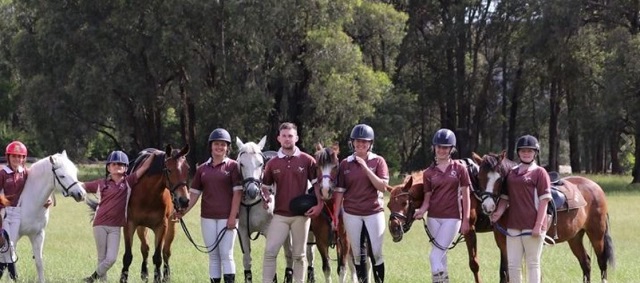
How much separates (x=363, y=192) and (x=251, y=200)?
4.40ft

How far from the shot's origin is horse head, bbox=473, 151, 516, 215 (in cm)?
878

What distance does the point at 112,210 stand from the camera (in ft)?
34.0

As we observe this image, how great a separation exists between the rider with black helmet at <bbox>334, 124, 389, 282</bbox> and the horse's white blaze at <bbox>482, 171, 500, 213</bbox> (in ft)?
3.66

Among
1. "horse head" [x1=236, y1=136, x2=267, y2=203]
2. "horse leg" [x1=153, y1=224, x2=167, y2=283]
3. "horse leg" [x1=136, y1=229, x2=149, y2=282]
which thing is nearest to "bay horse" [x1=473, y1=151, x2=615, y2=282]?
"horse head" [x1=236, y1=136, x2=267, y2=203]

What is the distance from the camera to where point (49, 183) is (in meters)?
10.3

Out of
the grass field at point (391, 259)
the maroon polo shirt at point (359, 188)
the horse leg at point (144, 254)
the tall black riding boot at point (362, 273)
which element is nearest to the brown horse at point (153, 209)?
the horse leg at point (144, 254)

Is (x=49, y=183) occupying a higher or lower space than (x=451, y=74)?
lower

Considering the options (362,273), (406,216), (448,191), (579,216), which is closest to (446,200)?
(448,191)

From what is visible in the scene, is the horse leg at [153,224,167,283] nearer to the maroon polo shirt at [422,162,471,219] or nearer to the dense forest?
the maroon polo shirt at [422,162,471,219]

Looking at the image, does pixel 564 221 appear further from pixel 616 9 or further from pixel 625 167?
pixel 625 167

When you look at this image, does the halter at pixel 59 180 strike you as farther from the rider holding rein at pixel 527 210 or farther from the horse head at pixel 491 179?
the rider holding rein at pixel 527 210

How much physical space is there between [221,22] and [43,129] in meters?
11.2

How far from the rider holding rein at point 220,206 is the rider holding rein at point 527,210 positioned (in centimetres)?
304

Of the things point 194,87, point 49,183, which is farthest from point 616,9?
point 49,183
